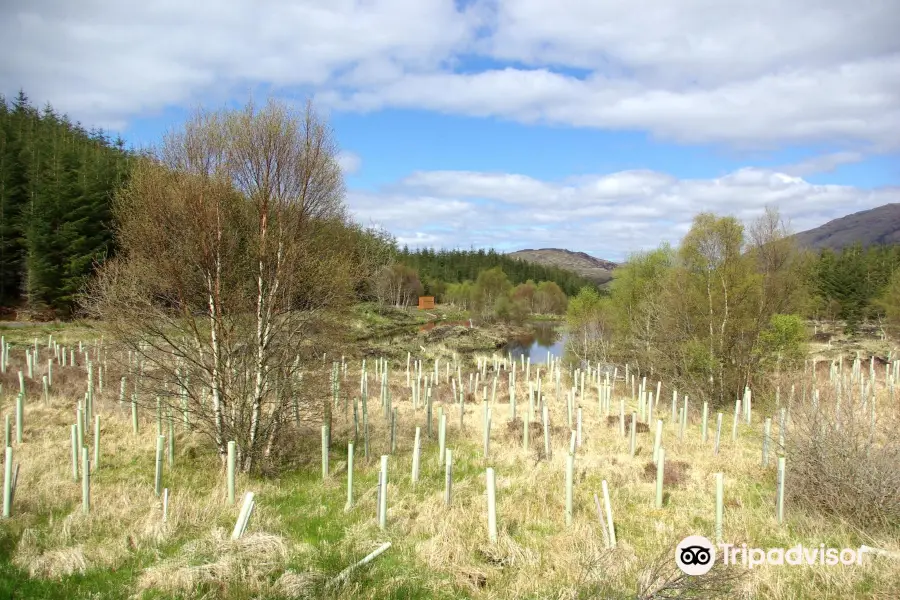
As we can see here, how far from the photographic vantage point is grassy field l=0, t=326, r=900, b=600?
582 centimetres

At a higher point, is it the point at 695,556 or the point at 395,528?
the point at 695,556

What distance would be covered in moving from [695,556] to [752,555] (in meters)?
1.29

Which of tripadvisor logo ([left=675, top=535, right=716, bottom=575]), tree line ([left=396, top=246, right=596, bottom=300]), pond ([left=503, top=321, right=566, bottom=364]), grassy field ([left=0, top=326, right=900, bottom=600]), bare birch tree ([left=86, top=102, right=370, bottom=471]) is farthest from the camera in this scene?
tree line ([left=396, top=246, right=596, bottom=300])

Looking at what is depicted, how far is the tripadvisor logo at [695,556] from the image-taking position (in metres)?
5.64

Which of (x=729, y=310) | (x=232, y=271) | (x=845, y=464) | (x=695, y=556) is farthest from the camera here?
(x=729, y=310)

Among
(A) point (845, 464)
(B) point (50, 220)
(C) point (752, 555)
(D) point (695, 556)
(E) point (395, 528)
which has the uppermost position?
(B) point (50, 220)

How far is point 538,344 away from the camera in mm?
56938

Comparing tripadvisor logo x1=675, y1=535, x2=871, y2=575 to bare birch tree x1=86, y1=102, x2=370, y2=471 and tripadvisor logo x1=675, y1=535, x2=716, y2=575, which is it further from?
bare birch tree x1=86, y1=102, x2=370, y2=471

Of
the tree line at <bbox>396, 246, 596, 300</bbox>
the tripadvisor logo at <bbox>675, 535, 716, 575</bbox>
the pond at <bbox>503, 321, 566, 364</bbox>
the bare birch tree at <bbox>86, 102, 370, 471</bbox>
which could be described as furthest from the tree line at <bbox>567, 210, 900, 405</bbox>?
the tree line at <bbox>396, 246, 596, 300</bbox>

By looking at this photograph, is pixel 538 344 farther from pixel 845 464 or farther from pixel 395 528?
pixel 395 528

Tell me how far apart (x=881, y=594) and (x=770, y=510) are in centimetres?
292

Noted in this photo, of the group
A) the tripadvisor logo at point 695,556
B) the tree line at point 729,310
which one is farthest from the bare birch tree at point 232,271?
the tree line at point 729,310

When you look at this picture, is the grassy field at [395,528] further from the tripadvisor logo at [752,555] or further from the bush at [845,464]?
the bush at [845,464]

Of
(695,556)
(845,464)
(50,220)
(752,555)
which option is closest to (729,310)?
(845,464)
